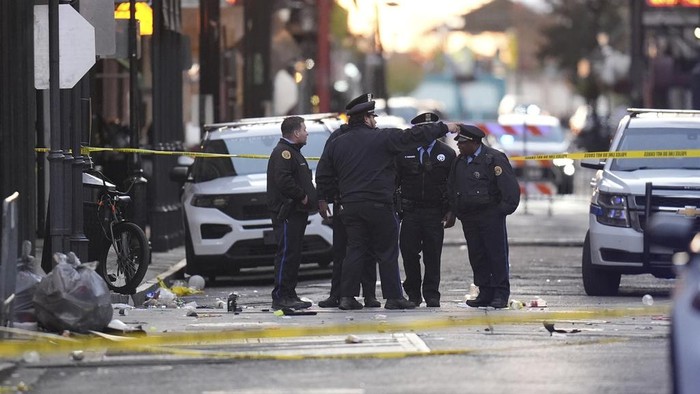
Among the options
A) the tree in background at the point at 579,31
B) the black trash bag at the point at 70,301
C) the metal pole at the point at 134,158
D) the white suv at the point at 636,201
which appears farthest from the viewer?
the tree in background at the point at 579,31

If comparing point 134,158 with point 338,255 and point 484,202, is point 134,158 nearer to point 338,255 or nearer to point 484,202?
point 338,255

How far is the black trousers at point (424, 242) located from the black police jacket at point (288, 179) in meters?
0.84

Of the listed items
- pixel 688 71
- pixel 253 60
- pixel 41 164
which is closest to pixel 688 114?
pixel 41 164

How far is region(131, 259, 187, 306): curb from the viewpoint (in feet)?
55.2

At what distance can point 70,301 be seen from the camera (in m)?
12.7

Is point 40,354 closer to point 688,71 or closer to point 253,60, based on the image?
point 253,60

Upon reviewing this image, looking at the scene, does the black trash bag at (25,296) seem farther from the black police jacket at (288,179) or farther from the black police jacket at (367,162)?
the black police jacket at (367,162)

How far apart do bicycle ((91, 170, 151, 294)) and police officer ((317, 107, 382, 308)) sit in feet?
5.73

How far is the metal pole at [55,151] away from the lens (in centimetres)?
1502

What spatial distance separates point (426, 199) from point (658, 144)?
3072mm

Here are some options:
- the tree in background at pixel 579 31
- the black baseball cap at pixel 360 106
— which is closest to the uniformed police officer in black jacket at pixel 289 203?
the black baseball cap at pixel 360 106

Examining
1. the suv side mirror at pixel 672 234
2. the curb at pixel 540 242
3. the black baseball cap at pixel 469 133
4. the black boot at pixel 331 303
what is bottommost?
the curb at pixel 540 242


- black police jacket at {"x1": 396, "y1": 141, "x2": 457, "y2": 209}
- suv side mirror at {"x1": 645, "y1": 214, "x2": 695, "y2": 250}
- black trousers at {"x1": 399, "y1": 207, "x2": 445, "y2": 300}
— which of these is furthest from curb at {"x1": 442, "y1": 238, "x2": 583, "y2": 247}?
suv side mirror at {"x1": 645, "y1": 214, "x2": 695, "y2": 250}

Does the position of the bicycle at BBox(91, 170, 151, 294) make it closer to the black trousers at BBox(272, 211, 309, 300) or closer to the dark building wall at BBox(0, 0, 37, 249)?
the black trousers at BBox(272, 211, 309, 300)
